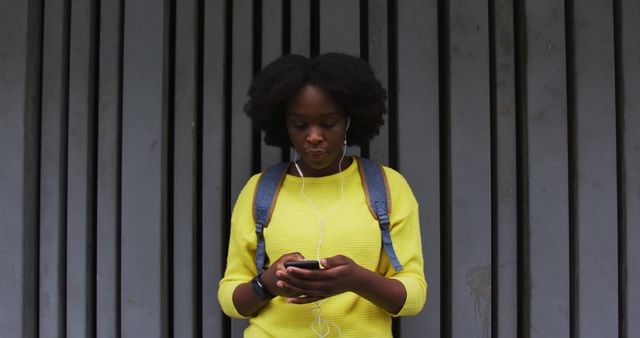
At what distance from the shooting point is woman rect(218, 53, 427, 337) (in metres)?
1.97

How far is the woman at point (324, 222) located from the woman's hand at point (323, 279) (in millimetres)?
43

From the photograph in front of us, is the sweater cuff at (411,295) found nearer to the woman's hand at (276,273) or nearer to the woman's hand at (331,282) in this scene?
the woman's hand at (331,282)

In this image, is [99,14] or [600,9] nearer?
[600,9]

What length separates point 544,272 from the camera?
2.74 m

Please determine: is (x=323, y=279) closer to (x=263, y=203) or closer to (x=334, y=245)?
(x=334, y=245)

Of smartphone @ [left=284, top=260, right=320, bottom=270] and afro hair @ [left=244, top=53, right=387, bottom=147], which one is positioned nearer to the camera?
smartphone @ [left=284, top=260, right=320, bottom=270]

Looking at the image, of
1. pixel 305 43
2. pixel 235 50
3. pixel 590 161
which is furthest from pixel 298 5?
pixel 590 161

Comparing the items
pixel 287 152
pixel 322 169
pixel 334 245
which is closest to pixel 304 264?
pixel 334 245

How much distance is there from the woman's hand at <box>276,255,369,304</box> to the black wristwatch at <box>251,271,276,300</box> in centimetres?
15

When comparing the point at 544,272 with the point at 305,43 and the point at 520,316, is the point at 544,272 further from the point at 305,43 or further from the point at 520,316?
the point at 305,43

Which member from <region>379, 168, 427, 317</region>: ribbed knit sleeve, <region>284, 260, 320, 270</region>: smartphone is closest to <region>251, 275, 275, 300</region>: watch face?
<region>284, 260, 320, 270</region>: smartphone

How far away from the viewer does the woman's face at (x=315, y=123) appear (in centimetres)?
196

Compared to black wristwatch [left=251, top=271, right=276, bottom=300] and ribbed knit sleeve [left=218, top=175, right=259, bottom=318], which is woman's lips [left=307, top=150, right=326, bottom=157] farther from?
black wristwatch [left=251, top=271, right=276, bottom=300]

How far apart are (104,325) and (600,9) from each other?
310cm
